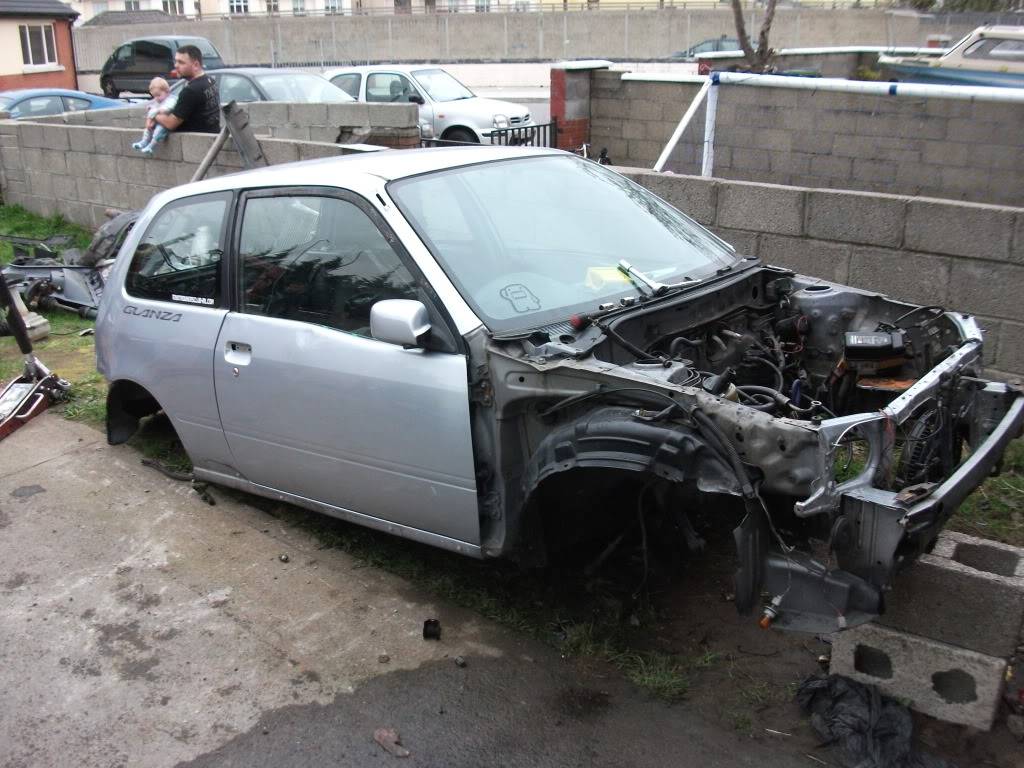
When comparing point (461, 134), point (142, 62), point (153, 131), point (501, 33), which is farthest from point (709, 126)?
point (501, 33)

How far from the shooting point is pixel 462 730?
3670 millimetres

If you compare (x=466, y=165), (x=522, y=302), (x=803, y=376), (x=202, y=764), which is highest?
(x=466, y=165)

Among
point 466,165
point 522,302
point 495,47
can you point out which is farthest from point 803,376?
point 495,47

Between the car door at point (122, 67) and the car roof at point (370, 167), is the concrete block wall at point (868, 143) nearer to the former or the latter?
the car roof at point (370, 167)

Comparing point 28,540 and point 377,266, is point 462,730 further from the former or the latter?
point 28,540

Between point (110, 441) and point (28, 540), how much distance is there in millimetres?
925

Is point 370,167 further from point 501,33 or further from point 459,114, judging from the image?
point 501,33

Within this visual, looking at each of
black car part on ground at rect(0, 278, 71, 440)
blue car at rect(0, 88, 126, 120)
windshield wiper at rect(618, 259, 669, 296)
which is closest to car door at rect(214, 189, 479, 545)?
windshield wiper at rect(618, 259, 669, 296)

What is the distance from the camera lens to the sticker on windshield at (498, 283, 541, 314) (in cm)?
408

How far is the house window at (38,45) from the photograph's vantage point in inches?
1287

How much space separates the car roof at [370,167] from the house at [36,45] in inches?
1190

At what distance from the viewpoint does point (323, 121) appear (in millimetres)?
13070

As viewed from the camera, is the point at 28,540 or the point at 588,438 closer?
the point at 588,438

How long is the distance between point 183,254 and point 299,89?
10.2 meters
